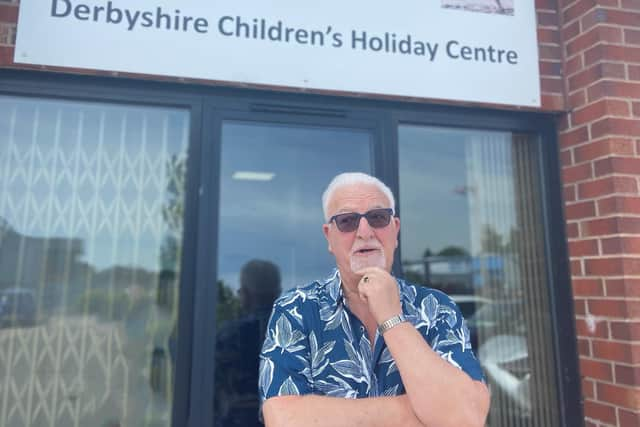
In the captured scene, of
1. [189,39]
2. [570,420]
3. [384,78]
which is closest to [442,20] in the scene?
[384,78]

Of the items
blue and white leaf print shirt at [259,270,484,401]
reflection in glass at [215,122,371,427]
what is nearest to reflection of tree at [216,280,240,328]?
reflection in glass at [215,122,371,427]

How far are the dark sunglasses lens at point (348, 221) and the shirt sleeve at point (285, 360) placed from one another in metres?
0.34

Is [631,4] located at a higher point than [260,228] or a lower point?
higher

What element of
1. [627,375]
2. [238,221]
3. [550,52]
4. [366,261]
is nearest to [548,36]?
[550,52]

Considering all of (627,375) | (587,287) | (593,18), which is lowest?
(627,375)

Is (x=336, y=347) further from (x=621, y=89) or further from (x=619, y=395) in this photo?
(x=621, y=89)

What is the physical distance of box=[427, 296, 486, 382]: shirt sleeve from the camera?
1.37 m

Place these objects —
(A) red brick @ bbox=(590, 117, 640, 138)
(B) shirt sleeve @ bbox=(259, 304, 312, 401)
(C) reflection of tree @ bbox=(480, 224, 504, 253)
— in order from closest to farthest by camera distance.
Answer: (B) shirt sleeve @ bbox=(259, 304, 312, 401), (A) red brick @ bbox=(590, 117, 640, 138), (C) reflection of tree @ bbox=(480, 224, 504, 253)

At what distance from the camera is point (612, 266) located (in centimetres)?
216

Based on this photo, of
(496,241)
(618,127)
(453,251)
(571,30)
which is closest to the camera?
(618,127)

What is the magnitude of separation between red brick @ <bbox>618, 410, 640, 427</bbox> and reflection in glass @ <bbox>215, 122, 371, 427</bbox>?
1.55m

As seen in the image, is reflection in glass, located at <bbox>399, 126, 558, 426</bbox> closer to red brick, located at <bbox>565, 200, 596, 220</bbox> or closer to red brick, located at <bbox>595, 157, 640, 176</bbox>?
red brick, located at <bbox>565, 200, 596, 220</bbox>

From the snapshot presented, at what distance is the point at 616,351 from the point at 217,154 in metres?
2.14

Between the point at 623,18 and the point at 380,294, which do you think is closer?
the point at 380,294
